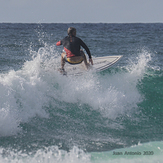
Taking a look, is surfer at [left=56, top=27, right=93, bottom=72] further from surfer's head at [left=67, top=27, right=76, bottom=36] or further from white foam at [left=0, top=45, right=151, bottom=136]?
white foam at [left=0, top=45, right=151, bottom=136]

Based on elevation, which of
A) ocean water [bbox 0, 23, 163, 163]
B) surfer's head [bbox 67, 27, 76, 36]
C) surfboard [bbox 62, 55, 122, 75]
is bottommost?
ocean water [bbox 0, 23, 163, 163]

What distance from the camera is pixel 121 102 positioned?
7.06 meters

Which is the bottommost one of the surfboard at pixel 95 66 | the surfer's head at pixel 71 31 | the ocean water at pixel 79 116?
the ocean water at pixel 79 116

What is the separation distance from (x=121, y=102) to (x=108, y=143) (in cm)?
209

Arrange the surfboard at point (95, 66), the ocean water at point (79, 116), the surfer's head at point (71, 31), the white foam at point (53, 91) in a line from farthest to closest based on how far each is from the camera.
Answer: the surfboard at point (95, 66), the surfer's head at point (71, 31), the white foam at point (53, 91), the ocean water at point (79, 116)

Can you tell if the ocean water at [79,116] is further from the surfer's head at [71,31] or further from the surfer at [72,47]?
the surfer's head at [71,31]

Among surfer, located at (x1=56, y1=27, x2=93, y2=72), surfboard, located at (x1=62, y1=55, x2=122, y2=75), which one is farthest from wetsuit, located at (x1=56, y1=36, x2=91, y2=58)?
surfboard, located at (x1=62, y1=55, x2=122, y2=75)

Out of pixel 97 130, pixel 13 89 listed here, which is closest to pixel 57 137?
pixel 97 130

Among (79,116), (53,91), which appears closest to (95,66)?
(53,91)

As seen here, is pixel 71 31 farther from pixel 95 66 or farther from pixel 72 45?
pixel 95 66

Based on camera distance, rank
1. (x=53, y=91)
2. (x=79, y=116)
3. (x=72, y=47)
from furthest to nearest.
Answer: (x=53, y=91)
(x=72, y=47)
(x=79, y=116)

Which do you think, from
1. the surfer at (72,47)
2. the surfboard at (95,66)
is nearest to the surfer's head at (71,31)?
the surfer at (72,47)

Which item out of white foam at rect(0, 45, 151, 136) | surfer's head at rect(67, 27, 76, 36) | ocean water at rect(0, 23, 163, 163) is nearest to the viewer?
ocean water at rect(0, 23, 163, 163)

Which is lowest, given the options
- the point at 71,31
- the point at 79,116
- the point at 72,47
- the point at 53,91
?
the point at 79,116
